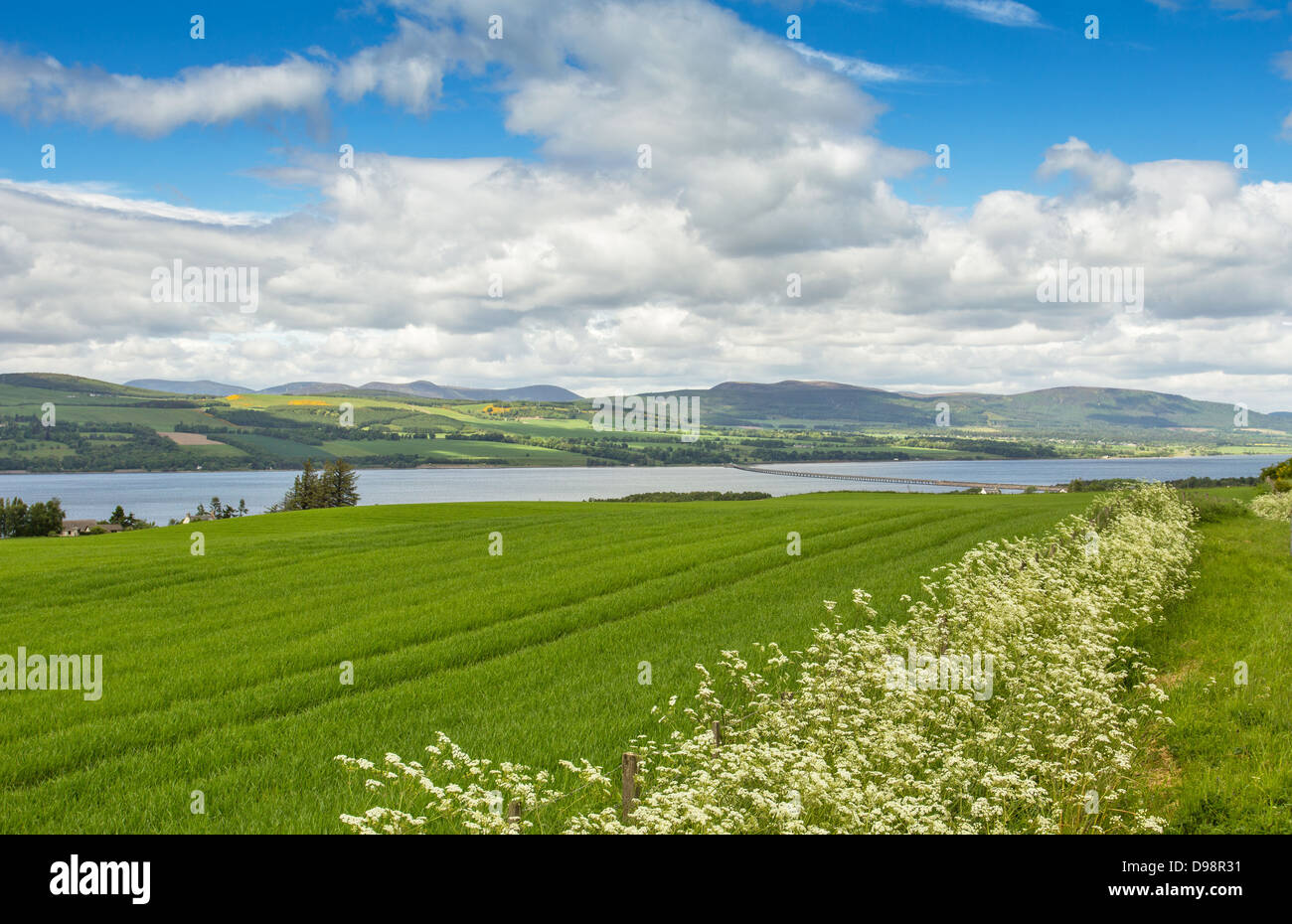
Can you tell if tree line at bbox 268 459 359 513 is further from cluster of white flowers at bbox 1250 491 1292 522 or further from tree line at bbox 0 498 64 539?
cluster of white flowers at bbox 1250 491 1292 522

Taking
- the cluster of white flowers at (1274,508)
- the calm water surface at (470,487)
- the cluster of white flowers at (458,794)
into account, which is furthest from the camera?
the calm water surface at (470,487)

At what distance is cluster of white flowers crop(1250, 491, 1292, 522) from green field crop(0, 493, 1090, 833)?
20.6m

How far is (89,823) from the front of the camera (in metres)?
7.83

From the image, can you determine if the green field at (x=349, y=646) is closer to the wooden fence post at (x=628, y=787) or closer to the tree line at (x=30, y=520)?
the wooden fence post at (x=628, y=787)

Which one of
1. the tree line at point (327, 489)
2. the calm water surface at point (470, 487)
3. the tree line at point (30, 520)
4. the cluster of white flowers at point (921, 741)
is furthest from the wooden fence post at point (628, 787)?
the tree line at point (30, 520)

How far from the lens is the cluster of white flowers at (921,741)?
20.2ft

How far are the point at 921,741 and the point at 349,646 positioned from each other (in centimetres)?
1157

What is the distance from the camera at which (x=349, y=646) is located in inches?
591

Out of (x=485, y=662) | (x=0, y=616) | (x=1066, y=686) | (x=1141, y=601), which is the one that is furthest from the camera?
(x=0, y=616)

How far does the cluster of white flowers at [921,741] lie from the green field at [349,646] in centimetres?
141
